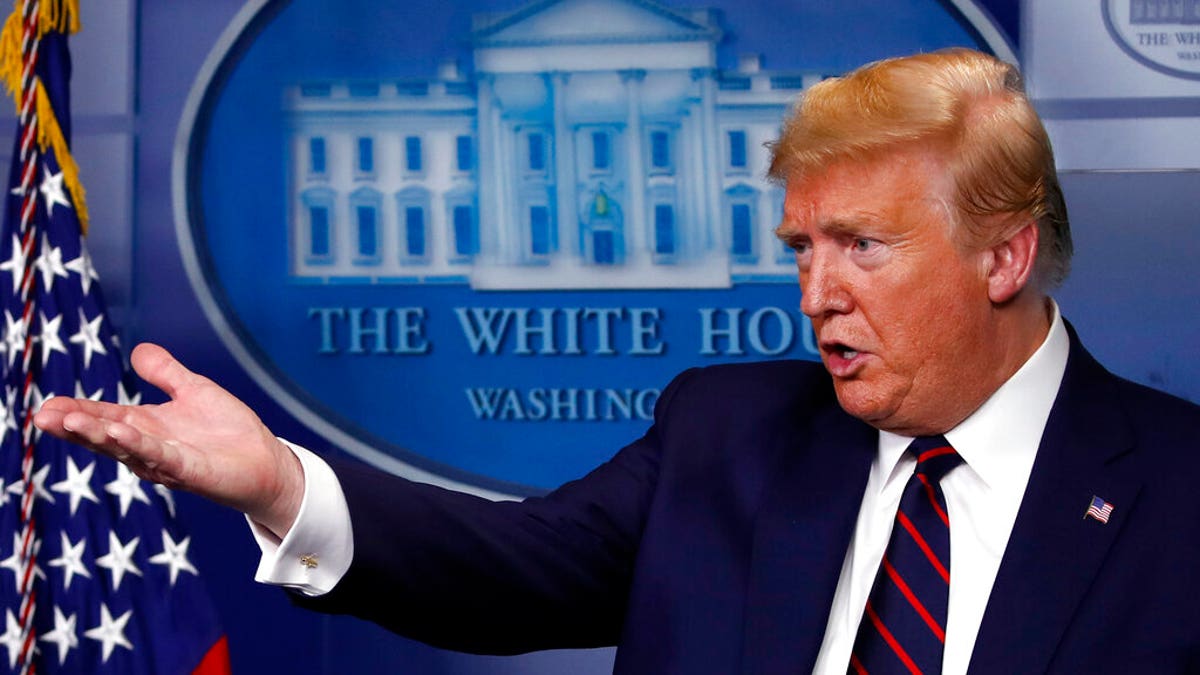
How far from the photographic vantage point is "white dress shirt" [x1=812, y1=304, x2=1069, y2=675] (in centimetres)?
145

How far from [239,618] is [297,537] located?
146 centimetres

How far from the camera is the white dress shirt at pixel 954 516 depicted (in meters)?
1.39

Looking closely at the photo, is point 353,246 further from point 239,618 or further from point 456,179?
point 239,618

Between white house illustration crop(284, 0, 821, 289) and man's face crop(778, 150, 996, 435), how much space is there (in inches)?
44.1

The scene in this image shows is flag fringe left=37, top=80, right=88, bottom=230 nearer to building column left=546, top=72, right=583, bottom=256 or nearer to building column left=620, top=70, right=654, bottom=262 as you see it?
Result: building column left=546, top=72, right=583, bottom=256

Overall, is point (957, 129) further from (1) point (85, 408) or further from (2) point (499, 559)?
(1) point (85, 408)

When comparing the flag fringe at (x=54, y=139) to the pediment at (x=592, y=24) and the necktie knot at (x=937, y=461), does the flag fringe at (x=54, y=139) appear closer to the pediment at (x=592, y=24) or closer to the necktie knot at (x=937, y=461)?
the pediment at (x=592, y=24)

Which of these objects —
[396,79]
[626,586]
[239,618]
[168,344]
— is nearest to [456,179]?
[396,79]

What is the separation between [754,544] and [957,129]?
520 mm

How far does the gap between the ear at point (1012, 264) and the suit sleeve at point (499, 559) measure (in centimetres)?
46

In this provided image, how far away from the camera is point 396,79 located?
269cm

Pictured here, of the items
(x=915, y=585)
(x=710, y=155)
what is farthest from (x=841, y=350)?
(x=710, y=155)

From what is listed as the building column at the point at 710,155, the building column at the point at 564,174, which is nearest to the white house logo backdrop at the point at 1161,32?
the building column at the point at 710,155

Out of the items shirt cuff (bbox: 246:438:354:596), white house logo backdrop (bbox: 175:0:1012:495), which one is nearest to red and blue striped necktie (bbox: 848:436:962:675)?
shirt cuff (bbox: 246:438:354:596)
